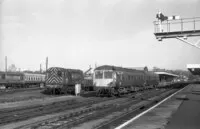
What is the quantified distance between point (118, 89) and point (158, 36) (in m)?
11.3

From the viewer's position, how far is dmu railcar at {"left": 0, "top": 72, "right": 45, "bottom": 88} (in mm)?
44975

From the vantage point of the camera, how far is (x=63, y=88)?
31.0 meters

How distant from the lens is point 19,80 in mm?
48594

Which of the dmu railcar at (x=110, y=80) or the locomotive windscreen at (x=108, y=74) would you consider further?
the locomotive windscreen at (x=108, y=74)

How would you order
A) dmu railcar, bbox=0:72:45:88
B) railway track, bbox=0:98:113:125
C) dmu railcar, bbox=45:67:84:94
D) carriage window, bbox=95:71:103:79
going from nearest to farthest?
railway track, bbox=0:98:113:125
carriage window, bbox=95:71:103:79
dmu railcar, bbox=45:67:84:94
dmu railcar, bbox=0:72:45:88

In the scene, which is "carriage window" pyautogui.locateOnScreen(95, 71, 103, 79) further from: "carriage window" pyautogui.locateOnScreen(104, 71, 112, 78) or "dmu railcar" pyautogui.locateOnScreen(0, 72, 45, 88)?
"dmu railcar" pyautogui.locateOnScreen(0, 72, 45, 88)

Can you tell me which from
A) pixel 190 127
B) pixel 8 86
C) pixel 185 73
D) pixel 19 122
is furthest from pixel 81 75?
pixel 185 73

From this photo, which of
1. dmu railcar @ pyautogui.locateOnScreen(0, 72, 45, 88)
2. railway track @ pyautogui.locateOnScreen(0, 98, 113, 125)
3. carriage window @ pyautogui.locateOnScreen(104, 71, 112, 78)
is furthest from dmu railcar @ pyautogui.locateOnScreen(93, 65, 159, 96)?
dmu railcar @ pyautogui.locateOnScreen(0, 72, 45, 88)

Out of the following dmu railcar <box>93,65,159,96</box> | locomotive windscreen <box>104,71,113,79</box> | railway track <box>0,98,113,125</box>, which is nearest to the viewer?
railway track <box>0,98,113,125</box>

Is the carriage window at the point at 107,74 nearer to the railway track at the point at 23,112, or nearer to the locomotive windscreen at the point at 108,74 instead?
the locomotive windscreen at the point at 108,74

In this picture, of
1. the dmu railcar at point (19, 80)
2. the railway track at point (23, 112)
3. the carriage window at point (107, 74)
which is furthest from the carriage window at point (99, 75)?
the dmu railcar at point (19, 80)

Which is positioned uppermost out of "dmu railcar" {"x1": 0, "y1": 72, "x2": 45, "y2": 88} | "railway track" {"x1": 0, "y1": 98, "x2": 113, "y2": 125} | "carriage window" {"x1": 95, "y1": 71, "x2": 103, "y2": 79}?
"carriage window" {"x1": 95, "y1": 71, "x2": 103, "y2": 79}

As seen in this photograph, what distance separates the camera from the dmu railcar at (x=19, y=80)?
4497cm

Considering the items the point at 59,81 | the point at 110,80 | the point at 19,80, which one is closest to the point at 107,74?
the point at 110,80
